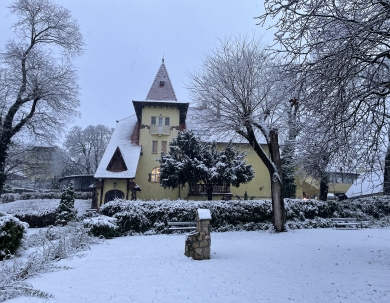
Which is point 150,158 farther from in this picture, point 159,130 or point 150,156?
point 159,130

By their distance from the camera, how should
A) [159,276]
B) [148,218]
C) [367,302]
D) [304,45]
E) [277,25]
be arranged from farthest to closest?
[148,218] < [159,276] < [304,45] < [277,25] < [367,302]

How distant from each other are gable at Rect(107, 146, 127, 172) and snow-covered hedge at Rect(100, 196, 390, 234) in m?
10.1

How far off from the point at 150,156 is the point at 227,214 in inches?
569

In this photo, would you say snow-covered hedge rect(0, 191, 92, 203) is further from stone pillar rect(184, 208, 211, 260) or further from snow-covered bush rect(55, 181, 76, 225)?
stone pillar rect(184, 208, 211, 260)

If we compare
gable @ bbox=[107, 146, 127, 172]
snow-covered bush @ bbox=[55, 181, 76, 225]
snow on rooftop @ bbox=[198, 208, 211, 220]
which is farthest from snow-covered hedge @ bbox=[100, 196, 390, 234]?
gable @ bbox=[107, 146, 127, 172]

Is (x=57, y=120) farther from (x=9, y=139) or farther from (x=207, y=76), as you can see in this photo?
(x=207, y=76)

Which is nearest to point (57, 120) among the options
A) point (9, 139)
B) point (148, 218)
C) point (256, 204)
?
point (9, 139)

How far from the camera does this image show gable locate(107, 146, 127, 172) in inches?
1001

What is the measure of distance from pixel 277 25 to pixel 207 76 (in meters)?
12.0

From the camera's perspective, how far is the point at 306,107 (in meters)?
6.40

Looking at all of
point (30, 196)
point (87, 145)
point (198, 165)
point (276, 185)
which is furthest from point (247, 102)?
point (87, 145)

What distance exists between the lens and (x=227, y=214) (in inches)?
636

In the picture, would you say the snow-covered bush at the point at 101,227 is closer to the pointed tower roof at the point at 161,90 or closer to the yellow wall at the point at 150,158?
the yellow wall at the point at 150,158

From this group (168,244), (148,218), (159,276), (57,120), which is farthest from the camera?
(57,120)
